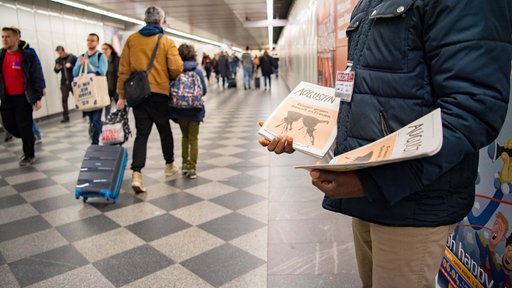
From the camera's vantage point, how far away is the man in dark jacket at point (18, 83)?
504 cm

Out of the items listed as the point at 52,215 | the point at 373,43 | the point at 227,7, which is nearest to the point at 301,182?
the point at 52,215

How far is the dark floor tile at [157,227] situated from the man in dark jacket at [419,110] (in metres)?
2.08

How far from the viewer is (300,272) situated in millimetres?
2422

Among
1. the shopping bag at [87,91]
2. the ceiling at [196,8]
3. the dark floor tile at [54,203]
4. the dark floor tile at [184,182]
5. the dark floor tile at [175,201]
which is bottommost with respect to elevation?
the dark floor tile at [175,201]

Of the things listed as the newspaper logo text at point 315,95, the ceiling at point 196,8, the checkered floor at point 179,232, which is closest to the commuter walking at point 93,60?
the checkered floor at point 179,232

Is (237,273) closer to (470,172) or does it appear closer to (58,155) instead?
(470,172)

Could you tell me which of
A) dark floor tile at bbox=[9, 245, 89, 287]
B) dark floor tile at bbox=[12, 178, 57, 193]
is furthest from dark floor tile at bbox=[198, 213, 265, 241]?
dark floor tile at bbox=[12, 178, 57, 193]

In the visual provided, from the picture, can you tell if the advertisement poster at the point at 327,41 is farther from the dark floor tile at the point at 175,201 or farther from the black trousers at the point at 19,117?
the black trousers at the point at 19,117

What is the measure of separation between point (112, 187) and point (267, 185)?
1.51 metres

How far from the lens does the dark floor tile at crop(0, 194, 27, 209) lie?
3783 mm

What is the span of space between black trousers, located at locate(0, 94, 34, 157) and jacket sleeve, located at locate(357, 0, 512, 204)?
5.41m

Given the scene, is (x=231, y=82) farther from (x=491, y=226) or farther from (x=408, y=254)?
(x=408, y=254)

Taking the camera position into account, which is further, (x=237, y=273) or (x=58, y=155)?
(x=58, y=155)

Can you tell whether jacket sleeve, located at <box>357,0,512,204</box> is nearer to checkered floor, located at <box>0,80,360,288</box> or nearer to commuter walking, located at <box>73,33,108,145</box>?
checkered floor, located at <box>0,80,360,288</box>
